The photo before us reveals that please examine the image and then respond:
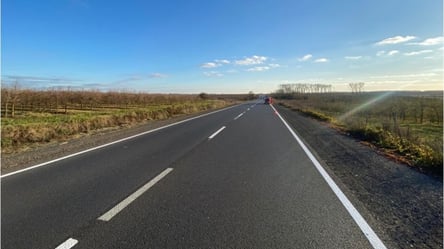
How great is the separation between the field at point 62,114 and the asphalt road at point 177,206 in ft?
17.5

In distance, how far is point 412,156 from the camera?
7711 millimetres

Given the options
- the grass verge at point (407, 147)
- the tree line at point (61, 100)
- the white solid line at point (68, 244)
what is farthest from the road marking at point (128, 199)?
the tree line at point (61, 100)

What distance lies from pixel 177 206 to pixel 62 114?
2639 centimetres

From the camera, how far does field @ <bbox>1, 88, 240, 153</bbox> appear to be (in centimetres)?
1138

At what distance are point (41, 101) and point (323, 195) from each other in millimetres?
36900

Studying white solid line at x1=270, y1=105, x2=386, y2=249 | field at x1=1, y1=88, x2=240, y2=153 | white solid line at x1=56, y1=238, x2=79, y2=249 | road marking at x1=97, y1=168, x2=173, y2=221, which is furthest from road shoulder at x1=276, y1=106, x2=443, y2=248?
field at x1=1, y1=88, x2=240, y2=153

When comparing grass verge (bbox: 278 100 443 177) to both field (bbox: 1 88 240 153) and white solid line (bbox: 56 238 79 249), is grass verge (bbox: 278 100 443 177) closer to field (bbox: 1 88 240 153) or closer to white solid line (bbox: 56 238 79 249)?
white solid line (bbox: 56 238 79 249)

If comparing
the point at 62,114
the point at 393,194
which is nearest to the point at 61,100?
the point at 62,114

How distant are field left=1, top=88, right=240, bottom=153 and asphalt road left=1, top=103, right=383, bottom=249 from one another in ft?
17.5

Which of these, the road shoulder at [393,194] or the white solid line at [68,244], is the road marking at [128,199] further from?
the road shoulder at [393,194]

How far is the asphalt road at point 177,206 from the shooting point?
337cm

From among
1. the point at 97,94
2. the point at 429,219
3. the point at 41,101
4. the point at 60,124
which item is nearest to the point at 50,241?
the point at 429,219

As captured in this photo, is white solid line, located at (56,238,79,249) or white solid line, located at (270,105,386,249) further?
white solid line, located at (270,105,386,249)

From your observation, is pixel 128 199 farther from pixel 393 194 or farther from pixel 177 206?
pixel 393 194
